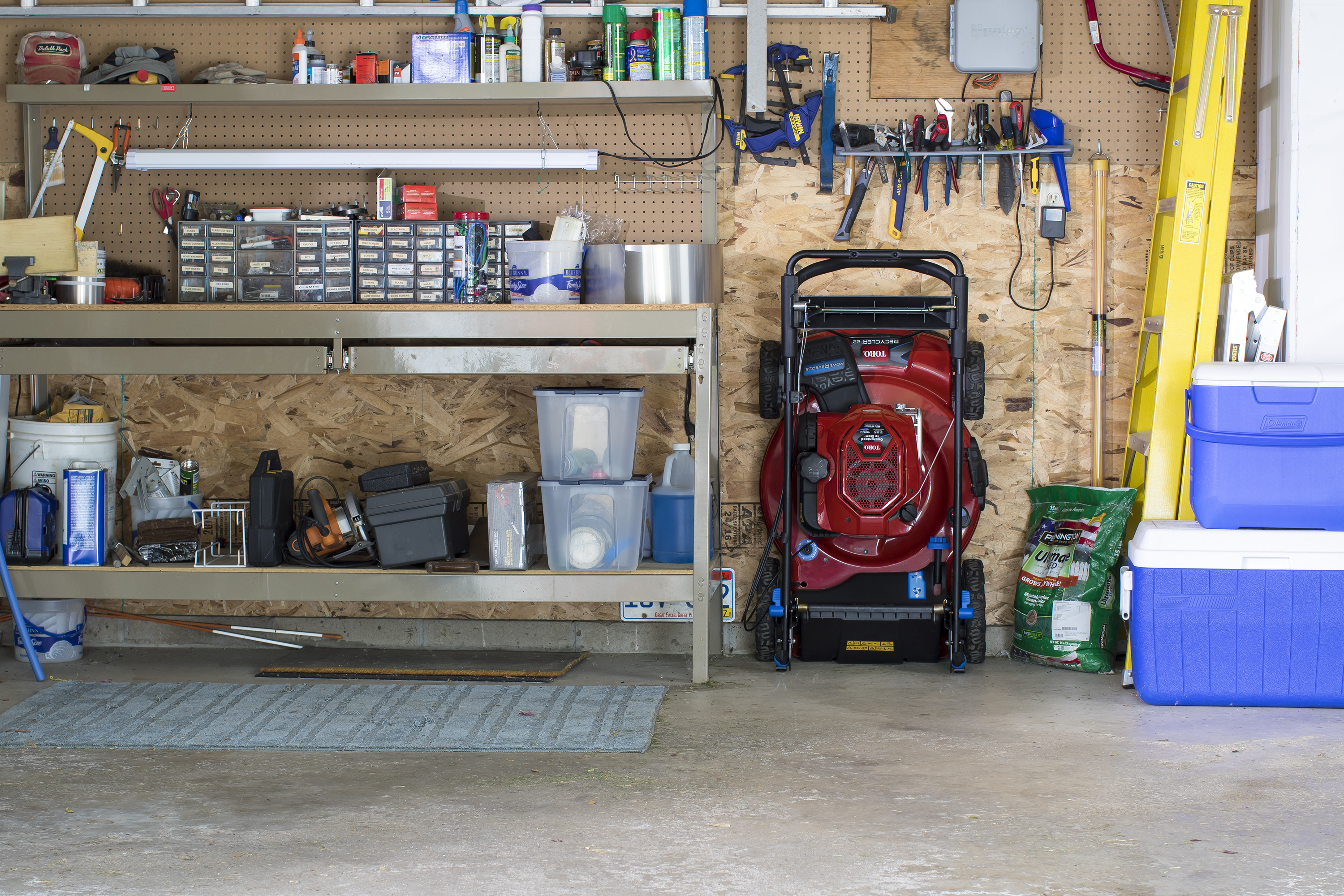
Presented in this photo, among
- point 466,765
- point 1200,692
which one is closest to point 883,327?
point 1200,692

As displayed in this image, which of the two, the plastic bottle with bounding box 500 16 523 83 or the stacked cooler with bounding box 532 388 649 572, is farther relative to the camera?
the plastic bottle with bounding box 500 16 523 83

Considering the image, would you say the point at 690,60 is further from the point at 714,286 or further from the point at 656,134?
the point at 714,286

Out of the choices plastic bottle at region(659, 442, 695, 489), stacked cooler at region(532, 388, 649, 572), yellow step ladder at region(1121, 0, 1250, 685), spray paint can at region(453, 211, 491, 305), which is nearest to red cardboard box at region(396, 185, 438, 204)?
spray paint can at region(453, 211, 491, 305)

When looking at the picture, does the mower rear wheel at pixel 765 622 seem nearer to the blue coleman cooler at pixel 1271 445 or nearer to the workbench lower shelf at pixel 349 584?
the workbench lower shelf at pixel 349 584

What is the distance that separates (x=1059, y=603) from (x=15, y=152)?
13.2 feet

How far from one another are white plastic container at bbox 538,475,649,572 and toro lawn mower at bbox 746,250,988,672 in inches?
19.5

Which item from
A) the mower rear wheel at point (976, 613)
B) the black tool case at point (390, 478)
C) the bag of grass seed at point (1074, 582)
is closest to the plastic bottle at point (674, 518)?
the black tool case at point (390, 478)

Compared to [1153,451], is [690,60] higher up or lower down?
higher up

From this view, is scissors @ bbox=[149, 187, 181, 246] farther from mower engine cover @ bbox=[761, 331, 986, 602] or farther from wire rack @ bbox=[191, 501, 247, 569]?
mower engine cover @ bbox=[761, 331, 986, 602]

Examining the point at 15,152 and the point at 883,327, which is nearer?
the point at 883,327

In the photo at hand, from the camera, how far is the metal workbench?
3518 millimetres

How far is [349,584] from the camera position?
3654mm

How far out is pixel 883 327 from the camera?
373cm

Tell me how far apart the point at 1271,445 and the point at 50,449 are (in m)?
3.95
